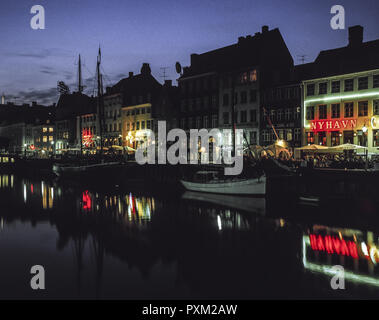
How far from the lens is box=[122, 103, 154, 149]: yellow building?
223ft

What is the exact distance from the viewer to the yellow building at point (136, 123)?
6800cm

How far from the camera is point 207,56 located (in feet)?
205

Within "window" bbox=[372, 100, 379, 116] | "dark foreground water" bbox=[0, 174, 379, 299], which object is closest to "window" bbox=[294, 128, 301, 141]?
"window" bbox=[372, 100, 379, 116]

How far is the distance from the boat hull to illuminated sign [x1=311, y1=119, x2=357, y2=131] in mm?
16817

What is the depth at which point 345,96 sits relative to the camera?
1687 inches


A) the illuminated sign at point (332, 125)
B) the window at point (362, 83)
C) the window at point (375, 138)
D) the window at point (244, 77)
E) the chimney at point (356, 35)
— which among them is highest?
the chimney at point (356, 35)

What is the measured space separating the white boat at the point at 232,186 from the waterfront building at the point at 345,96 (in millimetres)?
15016

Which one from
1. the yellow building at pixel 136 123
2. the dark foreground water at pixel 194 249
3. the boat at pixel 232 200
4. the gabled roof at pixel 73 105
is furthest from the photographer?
the gabled roof at pixel 73 105

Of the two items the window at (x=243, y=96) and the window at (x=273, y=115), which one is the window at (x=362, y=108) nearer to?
the window at (x=273, y=115)


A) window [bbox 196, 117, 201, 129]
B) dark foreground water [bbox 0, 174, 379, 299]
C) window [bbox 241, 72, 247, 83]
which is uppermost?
window [bbox 241, 72, 247, 83]

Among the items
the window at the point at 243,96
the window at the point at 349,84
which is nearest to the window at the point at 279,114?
the window at the point at 243,96

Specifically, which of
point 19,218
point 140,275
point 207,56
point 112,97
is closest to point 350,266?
point 140,275

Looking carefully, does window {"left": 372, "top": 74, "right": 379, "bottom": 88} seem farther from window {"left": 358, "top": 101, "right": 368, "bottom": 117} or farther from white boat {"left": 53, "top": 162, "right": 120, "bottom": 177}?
white boat {"left": 53, "top": 162, "right": 120, "bottom": 177}
